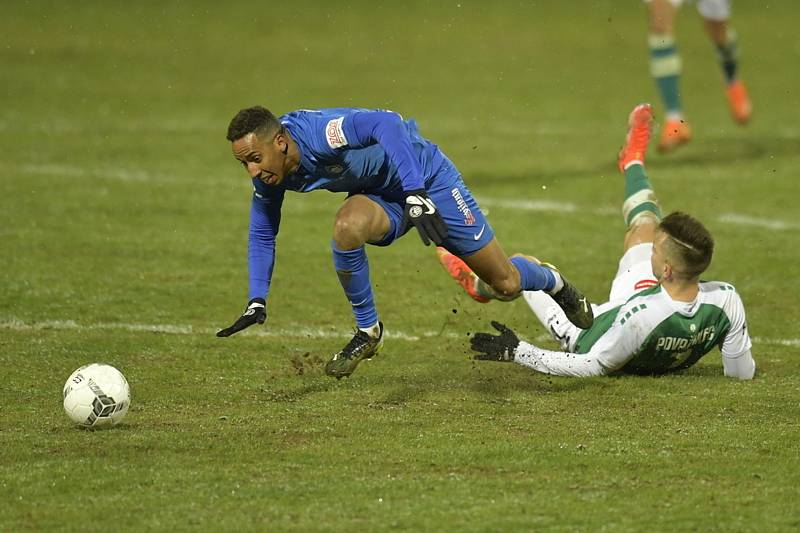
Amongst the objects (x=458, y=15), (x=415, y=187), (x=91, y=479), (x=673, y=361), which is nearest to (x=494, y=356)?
(x=673, y=361)

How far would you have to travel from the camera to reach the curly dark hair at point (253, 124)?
294 inches

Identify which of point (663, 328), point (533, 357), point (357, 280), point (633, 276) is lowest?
point (533, 357)

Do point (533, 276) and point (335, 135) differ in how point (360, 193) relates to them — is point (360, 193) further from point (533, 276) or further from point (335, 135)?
point (533, 276)

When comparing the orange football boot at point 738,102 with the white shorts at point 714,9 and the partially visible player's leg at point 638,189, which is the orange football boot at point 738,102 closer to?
the white shorts at point 714,9

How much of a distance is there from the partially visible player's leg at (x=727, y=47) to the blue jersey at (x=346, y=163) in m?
9.95

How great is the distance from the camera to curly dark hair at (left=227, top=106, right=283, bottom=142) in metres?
7.46

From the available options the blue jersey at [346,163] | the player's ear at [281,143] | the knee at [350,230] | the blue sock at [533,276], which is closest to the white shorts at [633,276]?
the blue sock at [533,276]

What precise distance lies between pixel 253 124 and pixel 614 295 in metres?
2.80

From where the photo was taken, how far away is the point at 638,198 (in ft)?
32.5

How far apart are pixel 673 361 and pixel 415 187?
2138 millimetres

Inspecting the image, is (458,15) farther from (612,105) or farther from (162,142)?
(162,142)

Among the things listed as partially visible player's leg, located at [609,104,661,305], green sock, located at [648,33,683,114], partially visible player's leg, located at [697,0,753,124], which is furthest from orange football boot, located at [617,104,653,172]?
partially visible player's leg, located at [697,0,753,124]

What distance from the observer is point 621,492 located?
622cm

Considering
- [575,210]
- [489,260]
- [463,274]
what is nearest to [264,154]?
[489,260]
